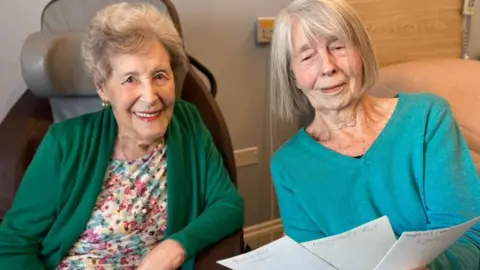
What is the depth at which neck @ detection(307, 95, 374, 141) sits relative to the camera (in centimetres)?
126

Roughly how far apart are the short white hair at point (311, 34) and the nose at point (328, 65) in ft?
0.15

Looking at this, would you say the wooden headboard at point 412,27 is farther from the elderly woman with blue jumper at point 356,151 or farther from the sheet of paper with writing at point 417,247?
the sheet of paper with writing at point 417,247

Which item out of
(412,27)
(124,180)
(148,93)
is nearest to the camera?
(148,93)

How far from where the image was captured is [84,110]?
168cm

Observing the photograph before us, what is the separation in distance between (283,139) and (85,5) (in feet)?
3.59

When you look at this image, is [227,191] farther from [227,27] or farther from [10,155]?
[227,27]

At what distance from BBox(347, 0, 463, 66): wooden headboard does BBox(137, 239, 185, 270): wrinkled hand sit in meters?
1.27

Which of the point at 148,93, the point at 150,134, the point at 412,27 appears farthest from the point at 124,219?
the point at 412,27

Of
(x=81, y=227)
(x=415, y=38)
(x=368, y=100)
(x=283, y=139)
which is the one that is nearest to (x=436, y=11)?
(x=415, y=38)

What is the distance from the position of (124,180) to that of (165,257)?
0.79ft

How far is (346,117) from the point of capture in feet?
4.14

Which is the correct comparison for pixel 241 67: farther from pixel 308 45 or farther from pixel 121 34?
pixel 308 45

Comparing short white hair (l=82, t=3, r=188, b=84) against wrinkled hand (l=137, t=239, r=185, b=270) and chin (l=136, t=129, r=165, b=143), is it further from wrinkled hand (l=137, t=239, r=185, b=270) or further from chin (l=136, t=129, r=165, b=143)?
wrinkled hand (l=137, t=239, r=185, b=270)

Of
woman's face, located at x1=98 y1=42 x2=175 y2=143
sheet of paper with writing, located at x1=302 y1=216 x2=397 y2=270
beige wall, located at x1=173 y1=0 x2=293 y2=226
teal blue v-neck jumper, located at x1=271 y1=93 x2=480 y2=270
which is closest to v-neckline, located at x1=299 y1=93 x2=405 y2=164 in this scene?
teal blue v-neck jumper, located at x1=271 y1=93 x2=480 y2=270
